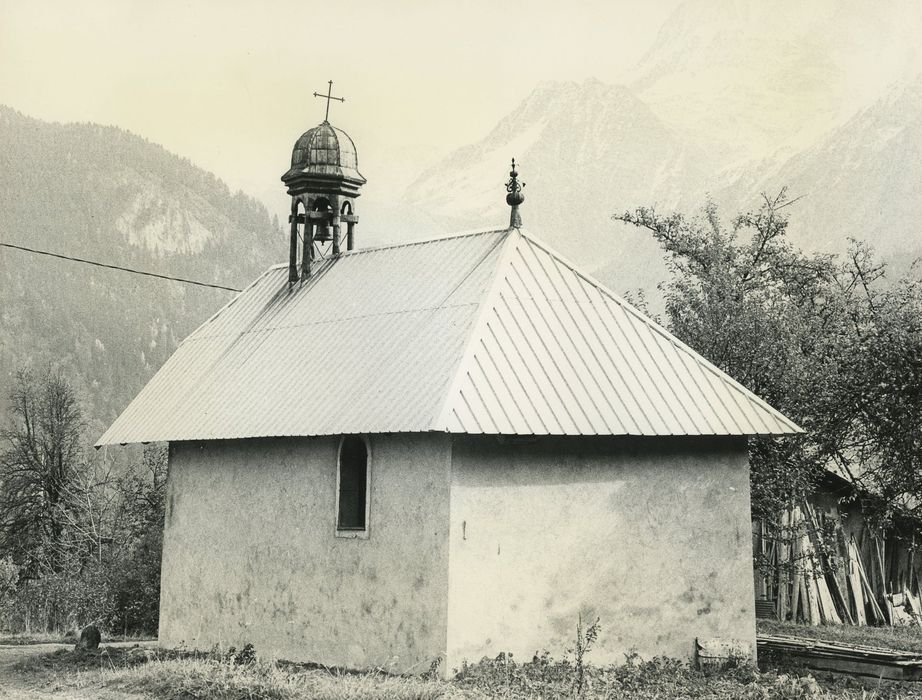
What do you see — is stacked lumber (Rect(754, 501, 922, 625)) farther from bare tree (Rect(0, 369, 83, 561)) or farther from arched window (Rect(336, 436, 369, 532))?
bare tree (Rect(0, 369, 83, 561))

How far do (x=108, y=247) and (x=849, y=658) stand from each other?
108 meters

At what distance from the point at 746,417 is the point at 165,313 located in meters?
103

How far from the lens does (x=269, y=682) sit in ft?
45.2

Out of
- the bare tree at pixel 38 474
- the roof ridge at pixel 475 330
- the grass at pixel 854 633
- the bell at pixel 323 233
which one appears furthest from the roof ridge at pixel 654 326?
the bare tree at pixel 38 474

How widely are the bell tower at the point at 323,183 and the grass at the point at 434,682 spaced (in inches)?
375

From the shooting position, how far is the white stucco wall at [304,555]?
15.7 meters

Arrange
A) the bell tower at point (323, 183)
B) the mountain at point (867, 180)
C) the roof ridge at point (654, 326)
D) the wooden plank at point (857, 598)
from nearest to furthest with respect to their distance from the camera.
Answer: the roof ridge at point (654, 326) < the bell tower at point (323, 183) < the wooden plank at point (857, 598) < the mountain at point (867, 180)

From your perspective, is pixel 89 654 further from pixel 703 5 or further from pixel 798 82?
pixel 703 5

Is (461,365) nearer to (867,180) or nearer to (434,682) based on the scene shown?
(434,682)

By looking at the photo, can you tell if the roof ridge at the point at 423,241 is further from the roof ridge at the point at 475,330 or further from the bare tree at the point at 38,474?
the bare tree at the point at 38,474

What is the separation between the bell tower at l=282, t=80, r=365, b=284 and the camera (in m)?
23.6

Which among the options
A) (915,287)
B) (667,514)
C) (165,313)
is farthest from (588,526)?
(165,313)

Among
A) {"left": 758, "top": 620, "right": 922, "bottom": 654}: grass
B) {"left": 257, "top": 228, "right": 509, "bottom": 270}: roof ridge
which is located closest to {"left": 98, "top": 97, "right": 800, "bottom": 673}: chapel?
{"left": 257, "top": 228, "right": 509, "bottom": 270}: roof ridge

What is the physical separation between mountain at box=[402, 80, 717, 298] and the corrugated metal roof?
101m
